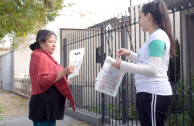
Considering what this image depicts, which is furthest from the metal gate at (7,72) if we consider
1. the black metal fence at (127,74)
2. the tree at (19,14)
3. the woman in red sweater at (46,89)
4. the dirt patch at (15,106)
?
the woman in red sweater at (46,89)

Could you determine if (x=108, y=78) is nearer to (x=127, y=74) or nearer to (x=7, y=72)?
(x=127, y=74)

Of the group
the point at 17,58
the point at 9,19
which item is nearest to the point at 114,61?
the point at 9,19

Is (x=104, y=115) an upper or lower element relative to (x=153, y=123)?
lower

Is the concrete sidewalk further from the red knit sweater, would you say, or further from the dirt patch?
the red knit sweater

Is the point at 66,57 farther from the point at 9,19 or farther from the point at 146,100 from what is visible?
the point at 146,100

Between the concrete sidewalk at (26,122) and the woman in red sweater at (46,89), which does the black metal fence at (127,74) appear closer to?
the concrete sidewalk at (26,122)

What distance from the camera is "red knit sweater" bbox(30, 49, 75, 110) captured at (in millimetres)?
3258

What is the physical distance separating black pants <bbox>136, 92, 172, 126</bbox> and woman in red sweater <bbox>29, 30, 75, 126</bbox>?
88 cm

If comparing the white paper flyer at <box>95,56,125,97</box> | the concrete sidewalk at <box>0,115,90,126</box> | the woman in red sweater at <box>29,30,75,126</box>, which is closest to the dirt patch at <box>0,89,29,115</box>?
the concrete sidewalk at <box>0,115,90,126</box>

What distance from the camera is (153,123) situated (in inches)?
108

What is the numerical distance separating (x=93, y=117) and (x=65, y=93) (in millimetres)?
4060

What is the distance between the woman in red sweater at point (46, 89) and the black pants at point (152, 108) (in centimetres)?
88

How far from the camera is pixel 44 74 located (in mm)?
3277

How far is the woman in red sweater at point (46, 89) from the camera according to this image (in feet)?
10.7
